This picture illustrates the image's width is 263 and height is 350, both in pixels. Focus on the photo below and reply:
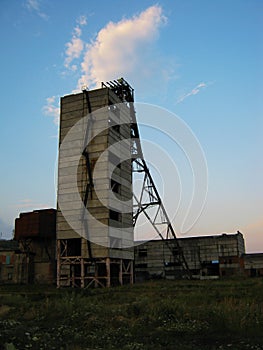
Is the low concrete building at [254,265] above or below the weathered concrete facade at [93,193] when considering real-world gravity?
below

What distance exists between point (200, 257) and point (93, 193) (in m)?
24.5

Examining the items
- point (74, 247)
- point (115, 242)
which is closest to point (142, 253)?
point (74, 247)

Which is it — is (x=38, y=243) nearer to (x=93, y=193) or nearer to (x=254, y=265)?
(x=93, y=193)

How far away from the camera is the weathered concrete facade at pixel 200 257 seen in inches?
1953

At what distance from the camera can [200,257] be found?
50969 mm

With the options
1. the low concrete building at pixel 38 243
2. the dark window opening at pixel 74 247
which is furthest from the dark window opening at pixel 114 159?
the low concrete building at pixel 38 243

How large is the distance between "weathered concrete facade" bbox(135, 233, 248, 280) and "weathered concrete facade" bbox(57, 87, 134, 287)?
15701 millimetres

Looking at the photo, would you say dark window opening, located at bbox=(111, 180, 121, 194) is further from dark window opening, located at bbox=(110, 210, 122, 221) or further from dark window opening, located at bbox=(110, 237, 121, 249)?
dark window opening, located at bbox=(110, 237, 121, 249)

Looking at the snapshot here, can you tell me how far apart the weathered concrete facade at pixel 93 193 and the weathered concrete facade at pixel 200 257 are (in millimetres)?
15701

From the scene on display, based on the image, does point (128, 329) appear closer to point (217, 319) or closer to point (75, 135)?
point (217, 319)

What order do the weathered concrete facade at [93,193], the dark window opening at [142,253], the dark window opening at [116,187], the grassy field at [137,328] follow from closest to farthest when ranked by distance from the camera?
the grassy field at [137,328] → the weathered concrete facade at [93,193] → the dark window opening at [116,187] → the dark window opening at [142,253]

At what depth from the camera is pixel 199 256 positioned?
5106cm

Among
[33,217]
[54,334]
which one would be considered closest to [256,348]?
[54,334]

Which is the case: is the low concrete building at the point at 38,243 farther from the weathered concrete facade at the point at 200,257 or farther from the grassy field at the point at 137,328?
the grassy field at the point at 137,328
